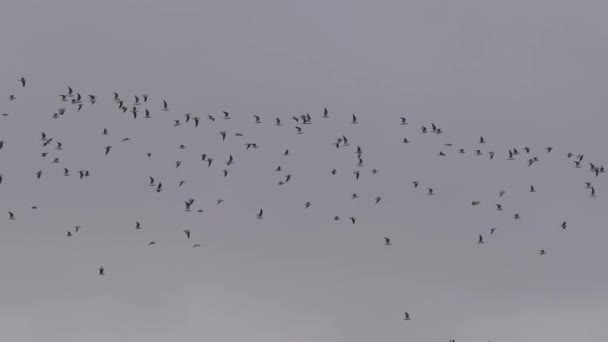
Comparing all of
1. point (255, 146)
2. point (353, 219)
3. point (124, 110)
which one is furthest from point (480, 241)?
point (124, 110)

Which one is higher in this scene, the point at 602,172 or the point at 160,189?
the point at 602,172

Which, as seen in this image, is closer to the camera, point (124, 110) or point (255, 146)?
point (124, 110)

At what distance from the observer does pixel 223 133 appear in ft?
478

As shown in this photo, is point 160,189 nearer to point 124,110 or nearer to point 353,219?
point 124,110

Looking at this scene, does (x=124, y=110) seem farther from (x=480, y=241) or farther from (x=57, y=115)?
(x=480, y=241)

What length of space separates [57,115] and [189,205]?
12.9 m

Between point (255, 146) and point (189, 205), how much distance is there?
1034 centimetres

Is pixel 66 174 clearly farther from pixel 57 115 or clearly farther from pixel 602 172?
pixel 602 172

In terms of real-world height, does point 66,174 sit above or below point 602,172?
below

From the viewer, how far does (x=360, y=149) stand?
14375cm

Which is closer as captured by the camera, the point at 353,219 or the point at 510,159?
the point at 510,159

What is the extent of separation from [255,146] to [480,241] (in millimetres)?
21983

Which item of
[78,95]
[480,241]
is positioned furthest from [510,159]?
[78,95]

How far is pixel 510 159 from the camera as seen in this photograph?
138750 millimetres
